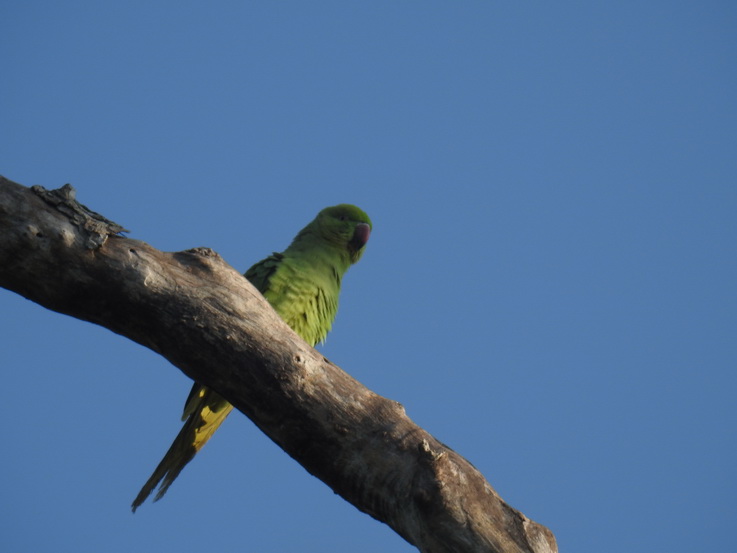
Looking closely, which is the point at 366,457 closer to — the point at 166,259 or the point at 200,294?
the point at 200,294

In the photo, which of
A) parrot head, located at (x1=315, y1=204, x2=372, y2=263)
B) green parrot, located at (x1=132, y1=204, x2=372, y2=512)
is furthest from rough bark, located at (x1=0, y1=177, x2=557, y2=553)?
parrot head, located at (x1=315, y1=204, x2=372, y2=263)

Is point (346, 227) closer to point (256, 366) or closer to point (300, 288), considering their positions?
point (300, 288)

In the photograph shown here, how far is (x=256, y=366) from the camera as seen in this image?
300 centimetres

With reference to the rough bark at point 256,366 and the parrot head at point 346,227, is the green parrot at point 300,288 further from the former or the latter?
the rough bark at point 256,366

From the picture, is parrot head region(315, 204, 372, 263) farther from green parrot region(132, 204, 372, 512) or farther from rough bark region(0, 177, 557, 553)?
rough bark region(0, 177, 557, 553)

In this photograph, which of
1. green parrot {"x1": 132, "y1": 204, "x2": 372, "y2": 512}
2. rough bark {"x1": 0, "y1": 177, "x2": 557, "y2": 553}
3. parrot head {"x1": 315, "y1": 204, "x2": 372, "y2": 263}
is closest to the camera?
rough bark {"x1": 0, "y1": 177, "x2": 557, "y2": 553}

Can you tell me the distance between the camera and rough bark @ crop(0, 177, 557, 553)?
2.82 m

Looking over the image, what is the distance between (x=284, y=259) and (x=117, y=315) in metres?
3.11

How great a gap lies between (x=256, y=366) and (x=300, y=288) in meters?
2.87

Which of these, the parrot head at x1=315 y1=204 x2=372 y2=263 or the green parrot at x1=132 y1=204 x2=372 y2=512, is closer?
the green parrot at x1=132 y1=204 x2=372 y2=512

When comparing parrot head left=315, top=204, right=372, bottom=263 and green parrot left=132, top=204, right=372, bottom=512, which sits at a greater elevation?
parrot head left=315, top=204, right=372, bottom=263

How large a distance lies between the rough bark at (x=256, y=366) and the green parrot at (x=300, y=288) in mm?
1700

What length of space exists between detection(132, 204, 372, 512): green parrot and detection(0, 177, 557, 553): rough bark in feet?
5.58

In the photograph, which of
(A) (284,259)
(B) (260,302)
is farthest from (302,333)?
(B) (260,302)
